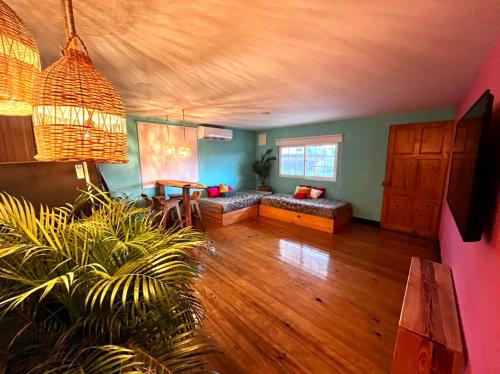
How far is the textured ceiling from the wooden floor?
2262 mm

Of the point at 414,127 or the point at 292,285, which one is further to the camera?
the point at 414,127

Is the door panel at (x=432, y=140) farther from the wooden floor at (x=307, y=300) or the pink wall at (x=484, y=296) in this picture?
the pink wall at (x=484, y=296)

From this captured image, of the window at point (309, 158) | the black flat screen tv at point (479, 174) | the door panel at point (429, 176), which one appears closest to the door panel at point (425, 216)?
the door panel at point (429, 176)

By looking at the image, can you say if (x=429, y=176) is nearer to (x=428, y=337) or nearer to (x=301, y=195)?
(x=301, y=195)

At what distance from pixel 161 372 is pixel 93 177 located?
237 cm

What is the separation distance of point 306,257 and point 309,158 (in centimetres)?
290

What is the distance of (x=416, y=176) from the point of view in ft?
12.0

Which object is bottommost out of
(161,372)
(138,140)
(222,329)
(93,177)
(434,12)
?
(222,329)

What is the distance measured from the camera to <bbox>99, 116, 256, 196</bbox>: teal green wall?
154 inches

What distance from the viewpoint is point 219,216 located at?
4348mm

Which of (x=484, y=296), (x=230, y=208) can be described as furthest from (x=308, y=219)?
(x=484, y=296)

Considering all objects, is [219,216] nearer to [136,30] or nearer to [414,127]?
[136,30]

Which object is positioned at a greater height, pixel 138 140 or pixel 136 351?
pixel 138 140

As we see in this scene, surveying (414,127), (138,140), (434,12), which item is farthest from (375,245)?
(138,140)
